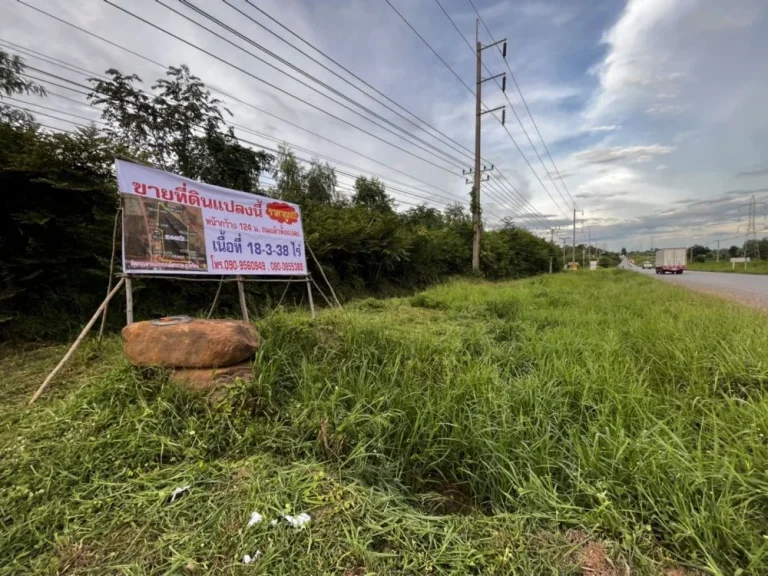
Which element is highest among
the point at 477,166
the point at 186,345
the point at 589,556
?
the point at 477,166

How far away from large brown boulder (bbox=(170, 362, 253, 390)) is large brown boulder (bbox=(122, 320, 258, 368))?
1.6 inches

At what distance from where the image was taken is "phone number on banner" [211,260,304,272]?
424cm

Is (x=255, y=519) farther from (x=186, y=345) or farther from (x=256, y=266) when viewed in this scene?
(x=256, y=266)

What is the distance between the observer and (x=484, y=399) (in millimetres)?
2596

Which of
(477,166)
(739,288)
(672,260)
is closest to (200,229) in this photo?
(477,166)

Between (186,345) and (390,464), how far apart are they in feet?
5.54

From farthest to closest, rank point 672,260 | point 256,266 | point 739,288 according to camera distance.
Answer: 1. point 672,260
2. point 739,288
3. point 256,266

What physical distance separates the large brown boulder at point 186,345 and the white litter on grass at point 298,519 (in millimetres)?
1351

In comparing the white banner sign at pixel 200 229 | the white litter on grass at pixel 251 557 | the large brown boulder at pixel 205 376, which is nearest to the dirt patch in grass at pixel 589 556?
the white litter on grass at pixel 251 557

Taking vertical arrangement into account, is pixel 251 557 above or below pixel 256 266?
below

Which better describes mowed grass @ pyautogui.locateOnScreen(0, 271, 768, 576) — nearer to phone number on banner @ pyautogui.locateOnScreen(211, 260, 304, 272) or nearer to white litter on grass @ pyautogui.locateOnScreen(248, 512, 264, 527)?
white litter on grass @ pyautogui.locateOnScreen(248, 512, 264, 527)

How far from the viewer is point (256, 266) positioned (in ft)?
15.3

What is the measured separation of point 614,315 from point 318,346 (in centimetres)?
521

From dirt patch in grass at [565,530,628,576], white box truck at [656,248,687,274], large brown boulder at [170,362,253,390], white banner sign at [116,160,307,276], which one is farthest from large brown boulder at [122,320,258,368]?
white box truck at [656,248,687,274]
